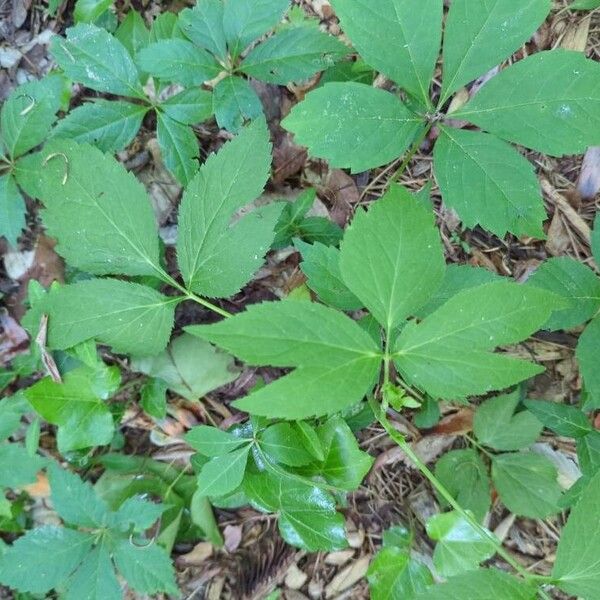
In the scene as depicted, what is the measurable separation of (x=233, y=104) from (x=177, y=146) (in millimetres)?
233

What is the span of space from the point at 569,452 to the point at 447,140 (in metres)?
1.19

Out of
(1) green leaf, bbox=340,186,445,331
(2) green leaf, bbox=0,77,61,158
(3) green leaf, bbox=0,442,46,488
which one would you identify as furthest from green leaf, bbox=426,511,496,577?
(2) green leaf, bbox=0,77,61,158

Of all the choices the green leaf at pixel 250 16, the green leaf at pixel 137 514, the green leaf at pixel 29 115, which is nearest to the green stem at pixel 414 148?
the green leaf at pixel 250 16

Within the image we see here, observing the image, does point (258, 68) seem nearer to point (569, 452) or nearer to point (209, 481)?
point (209, 481)

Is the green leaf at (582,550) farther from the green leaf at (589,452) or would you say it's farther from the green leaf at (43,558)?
the green leaf at (43,558)

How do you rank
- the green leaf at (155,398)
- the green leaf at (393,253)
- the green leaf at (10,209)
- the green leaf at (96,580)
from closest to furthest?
1. the green leaf at (393,253)
2. the green leaf at (96,580)
3. the green leaf at (10,209)
4. the green leaf at (155,398)

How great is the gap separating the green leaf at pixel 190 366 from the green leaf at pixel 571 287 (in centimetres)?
110

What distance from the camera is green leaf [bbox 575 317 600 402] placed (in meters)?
1.70

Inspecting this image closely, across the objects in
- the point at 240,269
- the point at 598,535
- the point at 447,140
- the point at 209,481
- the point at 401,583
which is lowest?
the point at 401,583

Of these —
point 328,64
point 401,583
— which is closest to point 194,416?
point 401,583

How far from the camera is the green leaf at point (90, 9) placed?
2096mm

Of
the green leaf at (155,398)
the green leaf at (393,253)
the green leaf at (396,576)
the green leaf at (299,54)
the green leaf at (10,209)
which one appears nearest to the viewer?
the green leaf at (393,253)

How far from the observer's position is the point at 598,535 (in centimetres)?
123

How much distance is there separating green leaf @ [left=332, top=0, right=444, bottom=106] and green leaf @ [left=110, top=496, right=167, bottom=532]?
1519 millimetres
